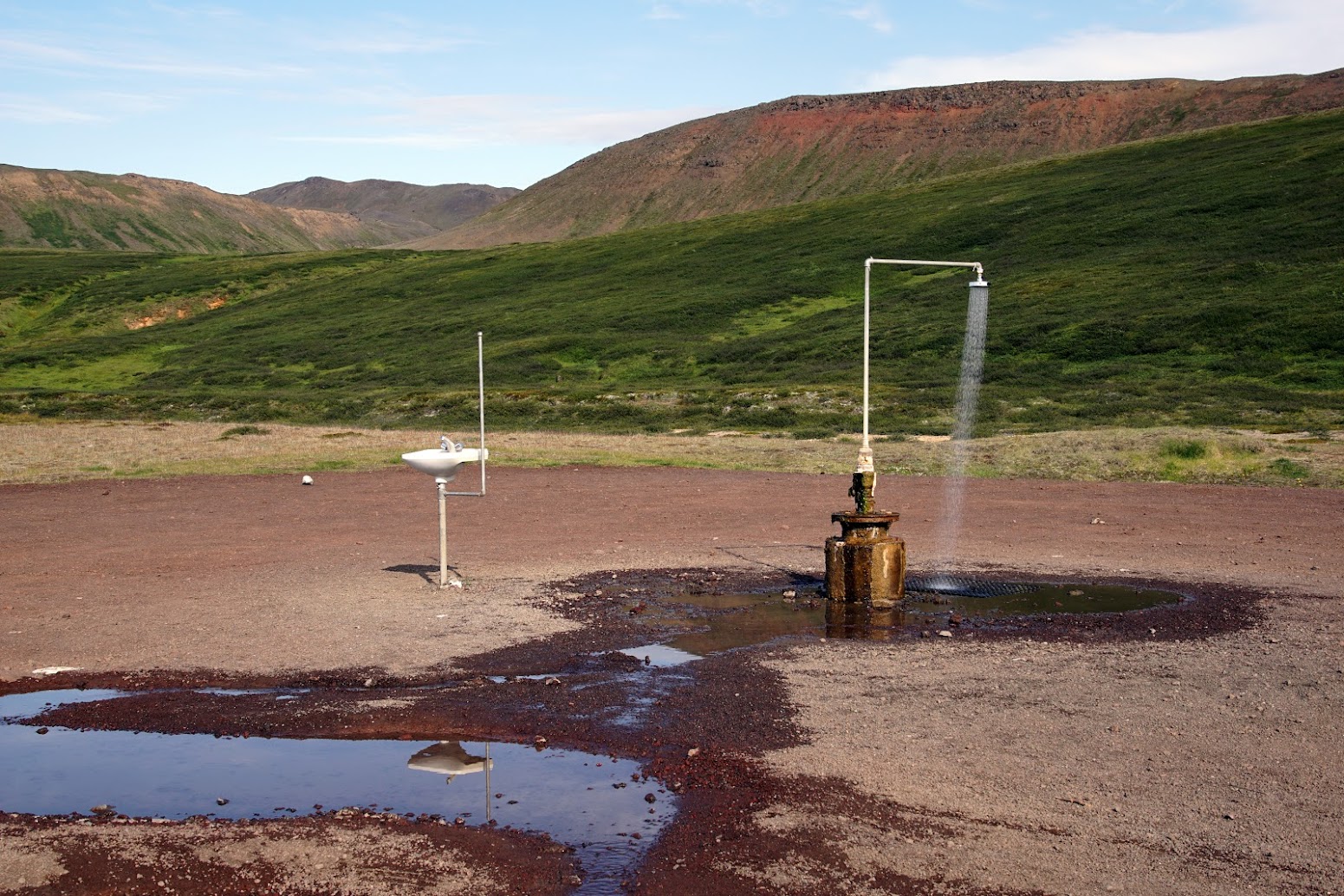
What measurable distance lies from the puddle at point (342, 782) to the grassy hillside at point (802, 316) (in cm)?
3612

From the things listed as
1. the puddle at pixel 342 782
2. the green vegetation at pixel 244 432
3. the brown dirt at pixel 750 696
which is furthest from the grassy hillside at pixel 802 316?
the puddle at pixel 342 782

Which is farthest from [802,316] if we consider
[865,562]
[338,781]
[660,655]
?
[338,781]

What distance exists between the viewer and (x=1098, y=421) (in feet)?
142

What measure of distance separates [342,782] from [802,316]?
8158 centimetres

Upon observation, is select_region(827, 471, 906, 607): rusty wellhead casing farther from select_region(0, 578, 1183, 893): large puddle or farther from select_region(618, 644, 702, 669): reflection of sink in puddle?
select_region(0, 578, 1183, 893): large puddle

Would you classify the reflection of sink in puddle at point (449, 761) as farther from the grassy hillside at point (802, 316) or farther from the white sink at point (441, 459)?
the grassy hillside at point (802, 316)

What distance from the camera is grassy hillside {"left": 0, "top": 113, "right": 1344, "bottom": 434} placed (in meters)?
54.7

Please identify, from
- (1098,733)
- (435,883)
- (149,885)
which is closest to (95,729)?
(149,885)

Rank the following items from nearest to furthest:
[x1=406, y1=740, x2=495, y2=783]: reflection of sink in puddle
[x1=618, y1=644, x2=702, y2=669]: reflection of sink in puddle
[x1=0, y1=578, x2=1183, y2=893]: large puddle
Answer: [x1=0, y1=578, x2=1183, y2=893]: large puddle
[x1=406, y1=740, x2=495, y2=783]: reflection of sink in puddle
[x1=618, y1=644, x2=702, y2=669]: reflection of sink in puddle

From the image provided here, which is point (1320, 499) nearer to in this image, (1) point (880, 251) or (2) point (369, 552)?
(2) point (369, 552)

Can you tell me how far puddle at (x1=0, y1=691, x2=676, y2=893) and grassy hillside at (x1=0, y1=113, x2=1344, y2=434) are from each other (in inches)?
1422

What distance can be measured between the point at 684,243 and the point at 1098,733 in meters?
122

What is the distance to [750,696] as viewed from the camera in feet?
33.6

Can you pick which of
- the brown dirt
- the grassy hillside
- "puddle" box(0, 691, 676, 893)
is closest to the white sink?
the brown dirt
